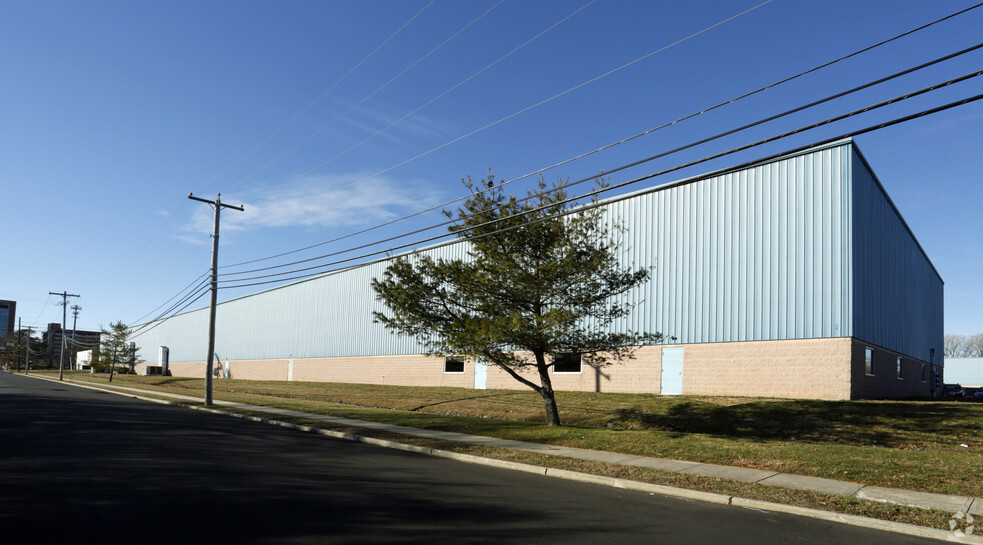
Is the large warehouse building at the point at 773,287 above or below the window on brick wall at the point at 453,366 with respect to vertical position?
above

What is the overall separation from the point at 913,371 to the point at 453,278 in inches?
1309

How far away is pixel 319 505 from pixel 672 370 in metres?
22.7

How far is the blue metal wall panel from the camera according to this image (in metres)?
24.7

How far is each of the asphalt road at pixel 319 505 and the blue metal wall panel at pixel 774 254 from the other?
1246cm

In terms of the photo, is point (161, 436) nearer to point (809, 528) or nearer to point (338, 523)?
point (338, 523)

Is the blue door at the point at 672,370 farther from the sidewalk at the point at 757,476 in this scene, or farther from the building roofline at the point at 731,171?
the sidewalk at the point at 757,476

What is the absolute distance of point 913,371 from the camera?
1516 inches

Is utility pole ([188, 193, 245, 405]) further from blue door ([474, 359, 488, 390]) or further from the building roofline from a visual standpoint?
blue door ([474, 359, 488, 390])

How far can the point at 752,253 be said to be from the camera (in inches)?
1057

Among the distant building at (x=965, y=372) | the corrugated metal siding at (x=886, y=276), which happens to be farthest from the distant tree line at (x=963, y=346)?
the corrugated metal siding at (x=886, y=276)

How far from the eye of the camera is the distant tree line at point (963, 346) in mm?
158250

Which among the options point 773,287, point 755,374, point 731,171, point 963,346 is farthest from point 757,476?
point 963,346

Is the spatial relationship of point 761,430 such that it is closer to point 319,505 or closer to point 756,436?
point 756,436

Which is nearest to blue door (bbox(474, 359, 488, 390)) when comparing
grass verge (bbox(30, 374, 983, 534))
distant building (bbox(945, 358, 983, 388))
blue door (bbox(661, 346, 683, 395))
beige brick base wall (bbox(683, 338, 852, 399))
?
grass verge (bbox(30, 374, 983, 534))
